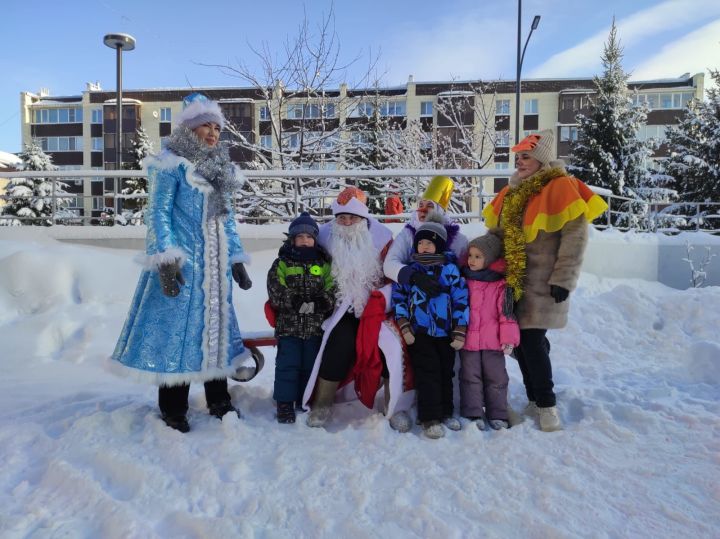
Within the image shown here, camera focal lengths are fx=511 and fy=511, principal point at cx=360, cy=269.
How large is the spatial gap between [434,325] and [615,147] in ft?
56.3

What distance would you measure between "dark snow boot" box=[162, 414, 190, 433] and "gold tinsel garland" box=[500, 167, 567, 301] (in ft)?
6.78

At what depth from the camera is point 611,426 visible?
2.89m

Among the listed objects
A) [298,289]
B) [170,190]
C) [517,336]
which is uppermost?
[170,190]

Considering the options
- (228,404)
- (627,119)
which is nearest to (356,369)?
(228,404)

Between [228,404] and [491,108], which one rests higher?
[491,108]

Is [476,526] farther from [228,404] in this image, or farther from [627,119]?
[627,119]

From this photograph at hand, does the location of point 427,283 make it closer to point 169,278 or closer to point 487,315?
point 487,315

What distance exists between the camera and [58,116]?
4006 centimetres

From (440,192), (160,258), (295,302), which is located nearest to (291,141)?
(440,192)

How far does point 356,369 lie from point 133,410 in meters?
1.38

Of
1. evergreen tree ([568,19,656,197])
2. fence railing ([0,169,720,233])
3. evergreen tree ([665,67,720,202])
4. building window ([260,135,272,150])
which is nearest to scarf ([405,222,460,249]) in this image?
fence railing ([0,169,720,233])

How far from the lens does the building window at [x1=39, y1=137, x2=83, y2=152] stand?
39594 mm

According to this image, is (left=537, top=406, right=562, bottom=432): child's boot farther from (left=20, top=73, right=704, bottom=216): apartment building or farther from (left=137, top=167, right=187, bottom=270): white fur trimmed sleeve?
(left=20, top=73, right=704, bottom=216): apartment building

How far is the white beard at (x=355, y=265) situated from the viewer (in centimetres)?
318
